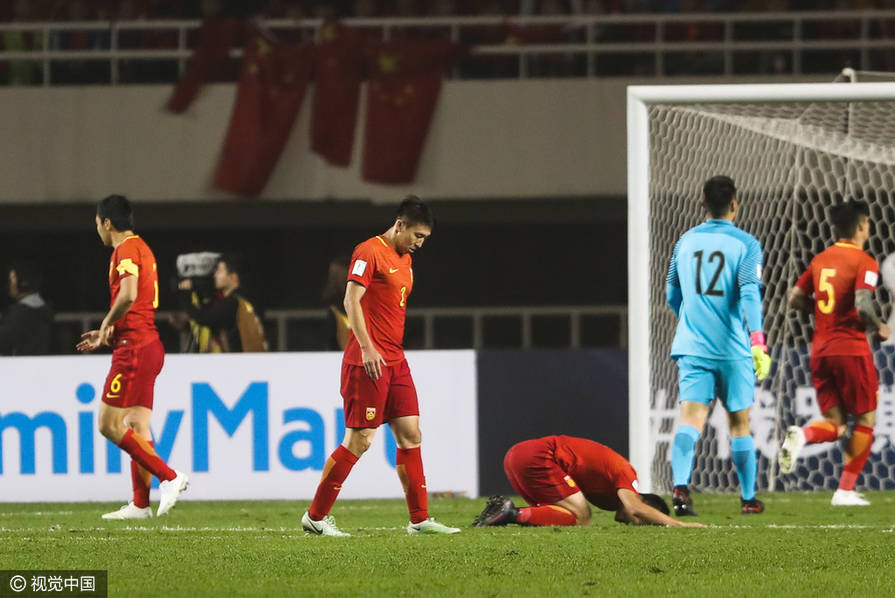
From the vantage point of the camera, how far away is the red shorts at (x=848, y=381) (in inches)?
358

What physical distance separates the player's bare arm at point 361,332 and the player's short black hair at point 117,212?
7.02ft

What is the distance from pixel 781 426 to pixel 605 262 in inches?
353

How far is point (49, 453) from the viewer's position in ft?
33.1

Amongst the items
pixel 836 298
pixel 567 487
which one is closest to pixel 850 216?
pixel 836 298

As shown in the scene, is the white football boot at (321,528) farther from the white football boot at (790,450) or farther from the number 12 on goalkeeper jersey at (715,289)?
the white football boot at (790,450)

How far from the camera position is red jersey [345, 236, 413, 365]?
6887 millimetres

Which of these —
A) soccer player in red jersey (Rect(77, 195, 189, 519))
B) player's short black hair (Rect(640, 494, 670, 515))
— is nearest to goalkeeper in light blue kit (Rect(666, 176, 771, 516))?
player's short black hair (Rect(640, 494, 670, 515))

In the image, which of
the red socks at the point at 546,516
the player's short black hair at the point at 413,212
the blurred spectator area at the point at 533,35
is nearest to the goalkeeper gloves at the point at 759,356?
the red socks at the point at 546,516

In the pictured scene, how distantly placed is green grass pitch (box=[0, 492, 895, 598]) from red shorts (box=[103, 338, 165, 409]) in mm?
681

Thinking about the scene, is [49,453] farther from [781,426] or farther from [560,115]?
[560,115]

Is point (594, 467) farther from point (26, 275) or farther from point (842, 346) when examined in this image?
point (26, 275)

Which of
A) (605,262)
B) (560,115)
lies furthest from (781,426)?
(605,262)

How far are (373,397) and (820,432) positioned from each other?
335 centimetres

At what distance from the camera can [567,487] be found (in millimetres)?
7637
